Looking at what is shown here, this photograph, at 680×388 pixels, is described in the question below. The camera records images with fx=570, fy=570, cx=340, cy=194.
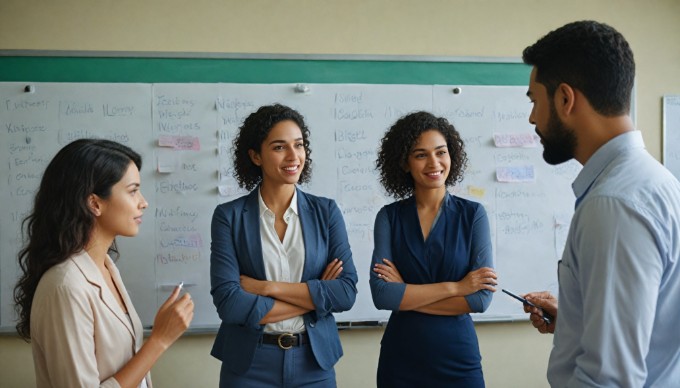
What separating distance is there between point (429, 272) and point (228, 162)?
4.90 feet

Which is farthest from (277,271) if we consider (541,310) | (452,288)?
(541,310)

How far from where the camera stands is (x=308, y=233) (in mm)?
2369

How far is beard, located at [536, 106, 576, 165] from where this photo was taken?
135 centimetres

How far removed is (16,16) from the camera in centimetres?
324

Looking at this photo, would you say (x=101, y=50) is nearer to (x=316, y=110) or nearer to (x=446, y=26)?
(x=316, y=110)

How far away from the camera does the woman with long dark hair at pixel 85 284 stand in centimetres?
152

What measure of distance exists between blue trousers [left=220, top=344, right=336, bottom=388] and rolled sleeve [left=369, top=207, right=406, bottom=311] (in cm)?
36

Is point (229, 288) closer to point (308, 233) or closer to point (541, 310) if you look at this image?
point (308, 233)

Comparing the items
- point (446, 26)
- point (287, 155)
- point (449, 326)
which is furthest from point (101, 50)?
point (449, 326)

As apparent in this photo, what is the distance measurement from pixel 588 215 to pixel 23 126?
3.11 metres

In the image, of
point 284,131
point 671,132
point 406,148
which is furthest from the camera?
point 671,132

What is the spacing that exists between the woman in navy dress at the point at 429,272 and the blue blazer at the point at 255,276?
0.18 metres

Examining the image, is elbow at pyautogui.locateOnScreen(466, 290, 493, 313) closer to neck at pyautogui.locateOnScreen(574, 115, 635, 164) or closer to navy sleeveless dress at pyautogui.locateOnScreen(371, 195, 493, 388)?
navy sleeveless dress at pyautogui.locateOnScreen(371, 195, 493, 388)

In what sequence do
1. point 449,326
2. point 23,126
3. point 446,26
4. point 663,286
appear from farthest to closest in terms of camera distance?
point 446,26 → point 23,126 → point 449,326 → point 663,286
